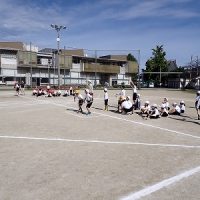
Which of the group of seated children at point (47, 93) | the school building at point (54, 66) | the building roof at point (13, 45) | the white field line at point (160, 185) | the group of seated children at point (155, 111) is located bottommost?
the white field line at point (160, 185)

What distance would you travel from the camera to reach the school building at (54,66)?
186 ft

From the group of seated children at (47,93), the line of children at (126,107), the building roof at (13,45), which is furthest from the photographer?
the building roof at (13,45)

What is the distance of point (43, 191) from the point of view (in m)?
6.64

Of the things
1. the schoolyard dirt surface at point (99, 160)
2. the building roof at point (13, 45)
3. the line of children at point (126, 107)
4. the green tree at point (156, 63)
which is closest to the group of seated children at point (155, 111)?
the line of children at point (126, 107)

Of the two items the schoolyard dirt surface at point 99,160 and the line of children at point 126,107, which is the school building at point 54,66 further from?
the schoolyard dirt surface at point 99,160

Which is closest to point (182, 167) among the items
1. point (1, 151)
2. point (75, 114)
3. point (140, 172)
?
point (140, 172)

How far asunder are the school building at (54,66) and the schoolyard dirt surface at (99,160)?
120 feet

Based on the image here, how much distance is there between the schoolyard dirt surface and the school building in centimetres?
3666

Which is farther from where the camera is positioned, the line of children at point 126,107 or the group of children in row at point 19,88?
the group of children in row at point 19,88

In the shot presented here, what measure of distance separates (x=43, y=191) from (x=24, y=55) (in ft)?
178

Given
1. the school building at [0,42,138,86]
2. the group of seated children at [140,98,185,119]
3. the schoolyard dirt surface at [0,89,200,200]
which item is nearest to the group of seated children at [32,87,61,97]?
the group of seated children at [140,98,185,119]

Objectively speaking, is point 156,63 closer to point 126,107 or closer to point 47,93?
point 47,93

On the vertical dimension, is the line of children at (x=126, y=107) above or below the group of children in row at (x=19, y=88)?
below

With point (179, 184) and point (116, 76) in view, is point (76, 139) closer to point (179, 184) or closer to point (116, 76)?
point (179, 184)
